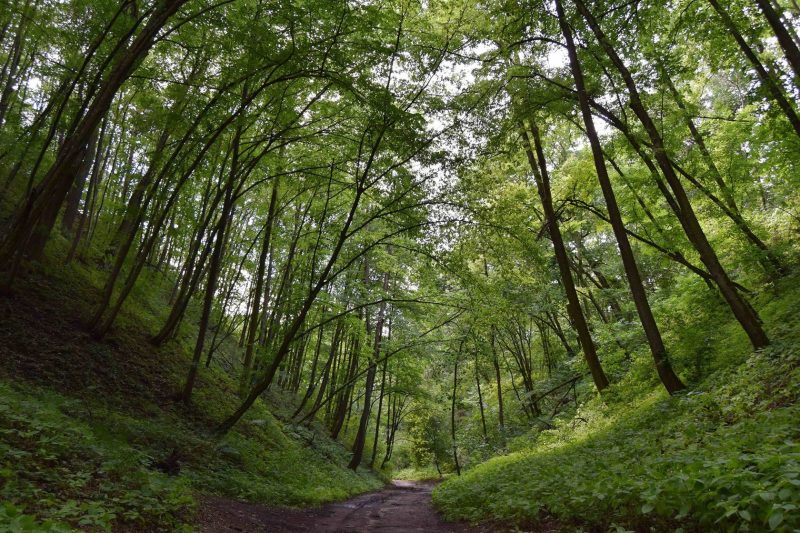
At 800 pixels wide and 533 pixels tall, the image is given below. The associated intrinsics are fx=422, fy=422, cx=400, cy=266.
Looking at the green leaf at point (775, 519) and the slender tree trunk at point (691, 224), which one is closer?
the green leaf at point (775, 519)

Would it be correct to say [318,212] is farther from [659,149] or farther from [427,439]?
[427,439]

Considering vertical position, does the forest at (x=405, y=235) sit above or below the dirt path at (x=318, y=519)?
above

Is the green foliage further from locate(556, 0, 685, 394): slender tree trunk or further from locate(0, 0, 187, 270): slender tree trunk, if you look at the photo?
locate(556, 0, 685, 394): slender tree trunk

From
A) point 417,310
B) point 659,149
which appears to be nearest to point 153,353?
point 417,310

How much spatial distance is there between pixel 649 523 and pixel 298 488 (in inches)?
309

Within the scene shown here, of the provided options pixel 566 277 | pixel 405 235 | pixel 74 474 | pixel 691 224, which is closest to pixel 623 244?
pixel 691 224

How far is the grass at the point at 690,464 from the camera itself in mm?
2932

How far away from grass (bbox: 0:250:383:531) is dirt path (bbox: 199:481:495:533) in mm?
356

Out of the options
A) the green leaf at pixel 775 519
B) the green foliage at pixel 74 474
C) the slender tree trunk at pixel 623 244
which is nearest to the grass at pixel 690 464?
the green leaf at pixel 775 519

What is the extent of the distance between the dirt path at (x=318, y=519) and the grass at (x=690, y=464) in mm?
601

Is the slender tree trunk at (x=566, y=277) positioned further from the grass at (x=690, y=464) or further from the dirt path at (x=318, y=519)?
the dirt path at (x=318, y=519)

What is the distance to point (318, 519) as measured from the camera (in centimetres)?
775

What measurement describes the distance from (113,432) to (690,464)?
729 cm

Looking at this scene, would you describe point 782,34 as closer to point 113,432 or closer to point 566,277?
point 566,277
